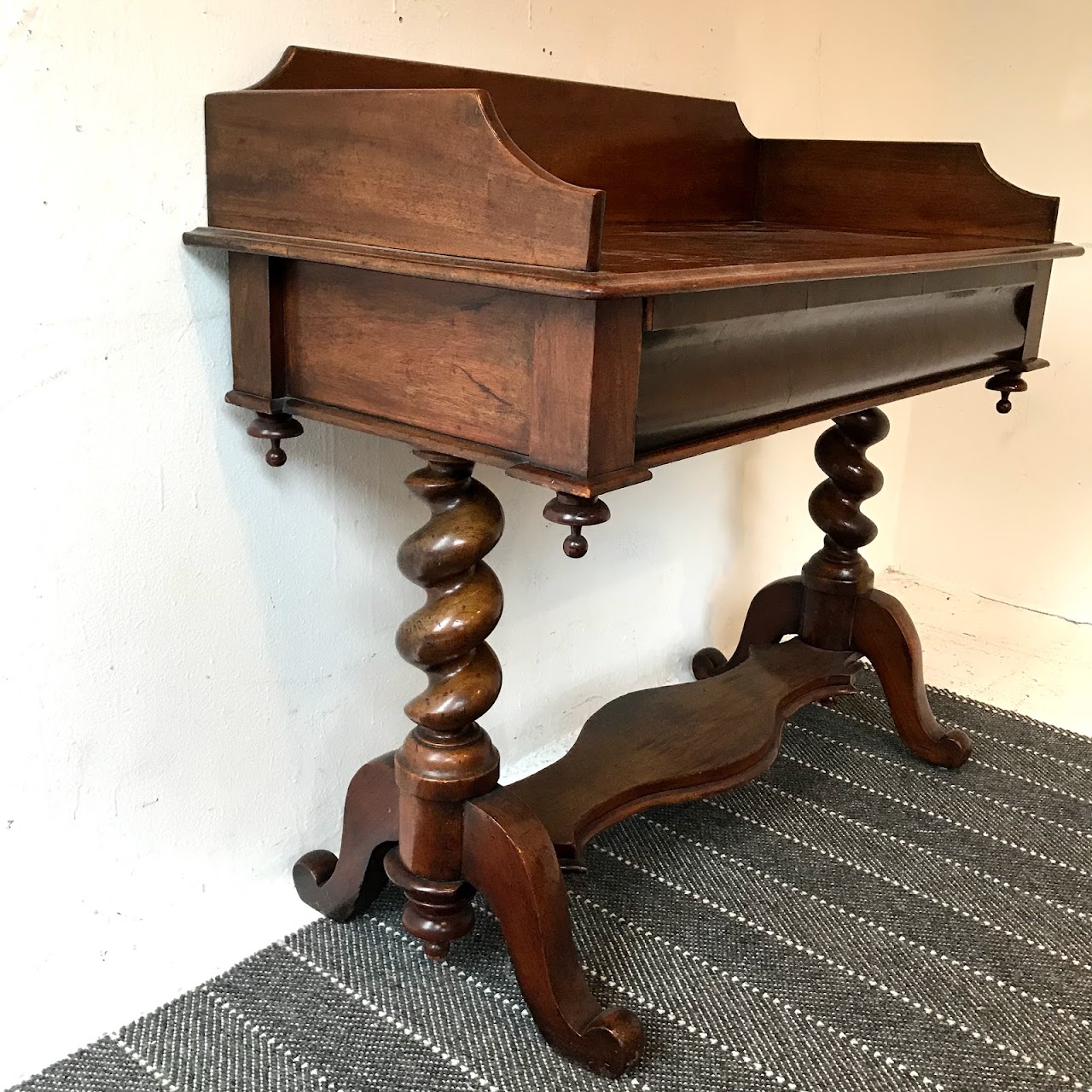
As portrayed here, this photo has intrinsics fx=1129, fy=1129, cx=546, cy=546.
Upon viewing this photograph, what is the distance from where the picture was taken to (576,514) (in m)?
0.97

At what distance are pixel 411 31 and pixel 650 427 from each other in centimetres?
71

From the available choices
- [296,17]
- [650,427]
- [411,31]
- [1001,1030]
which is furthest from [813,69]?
[1001,1030]

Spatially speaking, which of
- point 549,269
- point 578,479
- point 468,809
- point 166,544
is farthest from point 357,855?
point 549,269

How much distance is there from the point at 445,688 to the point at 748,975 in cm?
55

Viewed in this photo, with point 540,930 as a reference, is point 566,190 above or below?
above

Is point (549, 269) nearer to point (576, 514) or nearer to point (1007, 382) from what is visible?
point (576, 514)

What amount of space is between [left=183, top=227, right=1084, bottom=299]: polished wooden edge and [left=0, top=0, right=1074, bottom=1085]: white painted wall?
0.43 feet

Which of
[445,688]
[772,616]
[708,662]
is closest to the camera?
[445,688]

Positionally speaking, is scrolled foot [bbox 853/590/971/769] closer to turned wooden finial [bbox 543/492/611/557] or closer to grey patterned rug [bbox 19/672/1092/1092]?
grey patterned rug [bbox 19/672/1092/1092]

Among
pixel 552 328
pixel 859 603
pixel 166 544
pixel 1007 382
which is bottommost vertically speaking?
pixel 859 603

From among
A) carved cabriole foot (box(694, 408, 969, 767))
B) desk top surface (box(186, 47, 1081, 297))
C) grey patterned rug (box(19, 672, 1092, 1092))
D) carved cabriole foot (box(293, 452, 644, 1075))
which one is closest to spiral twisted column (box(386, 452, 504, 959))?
carved cabriole foot (box(293, 452, 644, 1075))

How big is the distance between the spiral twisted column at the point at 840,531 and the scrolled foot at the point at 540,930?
2.90 feet

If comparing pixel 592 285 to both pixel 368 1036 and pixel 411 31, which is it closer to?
pixel 411 31

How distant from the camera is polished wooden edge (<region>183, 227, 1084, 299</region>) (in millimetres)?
877
